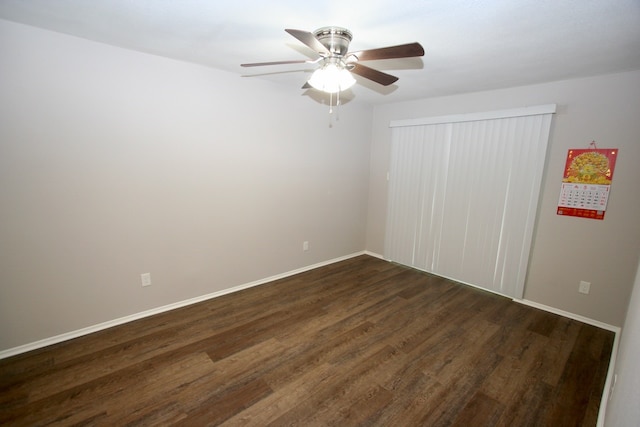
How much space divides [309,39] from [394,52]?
465mm

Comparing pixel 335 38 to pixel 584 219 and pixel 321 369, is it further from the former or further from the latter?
pixel 584 219

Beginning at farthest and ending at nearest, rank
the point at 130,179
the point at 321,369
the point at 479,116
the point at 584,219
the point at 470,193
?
the point at 470,193, the point at 479,116, the point at 584,219, the point at 130,179, the point at 321,369

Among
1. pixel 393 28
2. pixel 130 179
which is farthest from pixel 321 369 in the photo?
pixel 393 28

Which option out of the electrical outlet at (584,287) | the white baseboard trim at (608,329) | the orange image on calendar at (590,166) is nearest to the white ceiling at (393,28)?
the orange image on calendar at (590,166)

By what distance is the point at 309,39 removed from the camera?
145 centimetres

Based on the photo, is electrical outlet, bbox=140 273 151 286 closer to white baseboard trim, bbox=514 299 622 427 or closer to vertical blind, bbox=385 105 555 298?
vertical blind, bbox=385 105 555 298

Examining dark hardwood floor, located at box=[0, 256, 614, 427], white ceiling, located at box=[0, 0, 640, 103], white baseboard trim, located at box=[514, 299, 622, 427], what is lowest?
dark hardwood floor, located at box=[0, 256, 614, 427]

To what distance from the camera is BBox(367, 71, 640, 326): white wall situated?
8.03ft

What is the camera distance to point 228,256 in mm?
3148

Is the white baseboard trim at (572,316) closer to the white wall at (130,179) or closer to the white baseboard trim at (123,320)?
the white baseboard trim at (123,320)

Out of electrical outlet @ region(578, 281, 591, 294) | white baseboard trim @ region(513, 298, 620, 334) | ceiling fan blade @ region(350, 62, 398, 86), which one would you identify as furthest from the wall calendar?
ceiling fan blade @ region(350, 62, 398, 86)

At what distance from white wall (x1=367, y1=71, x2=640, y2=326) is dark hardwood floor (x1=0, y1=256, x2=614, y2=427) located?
0.29 m

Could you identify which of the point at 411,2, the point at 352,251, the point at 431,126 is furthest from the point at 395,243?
the point at 411,2

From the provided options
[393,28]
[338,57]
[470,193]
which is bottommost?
[470,193]
